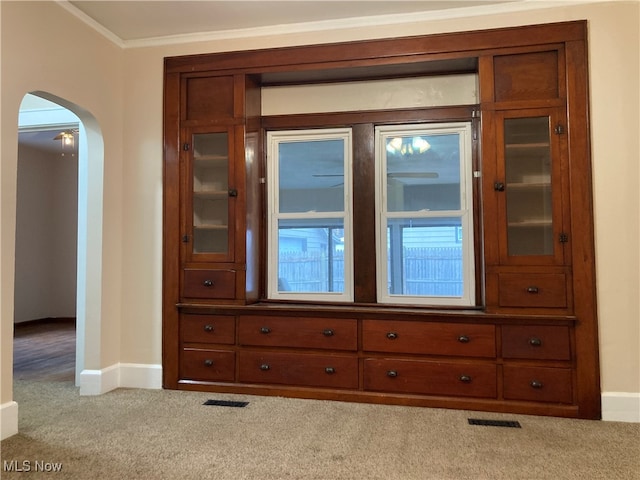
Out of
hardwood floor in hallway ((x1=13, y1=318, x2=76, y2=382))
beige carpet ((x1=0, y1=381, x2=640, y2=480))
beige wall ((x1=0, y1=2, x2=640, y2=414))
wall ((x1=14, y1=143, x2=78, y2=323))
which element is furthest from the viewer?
wall ((x1=14, y1=143, x2=78, y2=323))

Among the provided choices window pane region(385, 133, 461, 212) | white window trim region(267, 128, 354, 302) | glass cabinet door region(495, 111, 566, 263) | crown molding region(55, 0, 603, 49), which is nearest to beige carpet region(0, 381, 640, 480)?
white window trim region(267, 128, 354, 302)

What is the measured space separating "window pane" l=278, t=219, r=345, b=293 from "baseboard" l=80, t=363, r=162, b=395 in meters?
1.17

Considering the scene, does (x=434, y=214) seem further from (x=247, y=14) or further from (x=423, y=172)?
(x=247, y=14)

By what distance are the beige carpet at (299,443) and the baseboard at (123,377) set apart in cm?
18

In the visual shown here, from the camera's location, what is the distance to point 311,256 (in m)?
3.58

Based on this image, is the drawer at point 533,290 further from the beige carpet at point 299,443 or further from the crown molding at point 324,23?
the crown molding at point 324,23

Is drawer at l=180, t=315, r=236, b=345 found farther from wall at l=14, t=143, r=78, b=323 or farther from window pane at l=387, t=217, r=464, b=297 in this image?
wall at l=14, t=143, r=78, b=323

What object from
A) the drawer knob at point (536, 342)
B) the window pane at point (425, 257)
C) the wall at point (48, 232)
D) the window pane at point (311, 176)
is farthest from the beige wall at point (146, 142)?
the wall at point (48, 232)

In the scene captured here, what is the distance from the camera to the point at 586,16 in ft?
9.45

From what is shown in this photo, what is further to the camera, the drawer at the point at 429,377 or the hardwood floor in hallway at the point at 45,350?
the hardwood floor in hallway at the point at 45,350

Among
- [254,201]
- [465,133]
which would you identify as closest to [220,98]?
[254,201]

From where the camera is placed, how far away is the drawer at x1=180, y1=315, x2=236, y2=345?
10.8 ft

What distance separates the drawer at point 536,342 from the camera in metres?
2.82

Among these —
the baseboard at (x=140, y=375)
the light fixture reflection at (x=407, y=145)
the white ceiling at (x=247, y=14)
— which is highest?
the white ceiling at (x=247, y=14)
